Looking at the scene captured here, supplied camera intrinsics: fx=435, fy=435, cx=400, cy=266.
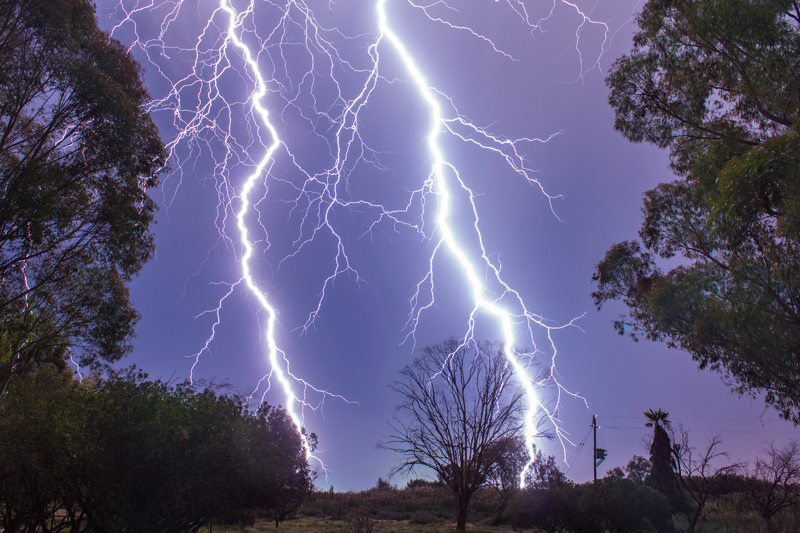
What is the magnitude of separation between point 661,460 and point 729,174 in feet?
87.8

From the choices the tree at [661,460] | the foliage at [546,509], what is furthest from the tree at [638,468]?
the foliage at [546,509]

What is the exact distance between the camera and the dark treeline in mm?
6480

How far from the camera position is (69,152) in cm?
786

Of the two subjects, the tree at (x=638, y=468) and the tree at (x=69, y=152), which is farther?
the tree at (x=638, y=468)

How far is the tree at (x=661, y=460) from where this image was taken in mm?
25733

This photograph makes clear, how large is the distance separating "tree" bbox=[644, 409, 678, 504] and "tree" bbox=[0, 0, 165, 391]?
29.2 m

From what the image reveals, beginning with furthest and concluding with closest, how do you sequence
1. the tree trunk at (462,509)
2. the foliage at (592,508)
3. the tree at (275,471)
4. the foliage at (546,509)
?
the tree trunk at (462,509) → the foliage at (546,509) → the foliage at (592,508) → the tree at (275,471)

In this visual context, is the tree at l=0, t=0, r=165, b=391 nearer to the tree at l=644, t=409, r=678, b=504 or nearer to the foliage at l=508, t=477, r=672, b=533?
the foliage at l=508, t=477, r=672, b=533

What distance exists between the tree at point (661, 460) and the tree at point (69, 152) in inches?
1149

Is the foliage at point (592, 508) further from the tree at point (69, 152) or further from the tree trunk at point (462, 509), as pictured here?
the tree at point (69, 152)

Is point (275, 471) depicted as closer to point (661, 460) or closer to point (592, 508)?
point (592, 508)

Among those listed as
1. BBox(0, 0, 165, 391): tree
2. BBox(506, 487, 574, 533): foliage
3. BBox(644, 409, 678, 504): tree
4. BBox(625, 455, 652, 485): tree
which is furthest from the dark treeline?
BBox(625, 455, 652, 485): tree

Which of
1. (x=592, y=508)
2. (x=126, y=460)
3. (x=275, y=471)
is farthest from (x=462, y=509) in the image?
(x=126, y=460)

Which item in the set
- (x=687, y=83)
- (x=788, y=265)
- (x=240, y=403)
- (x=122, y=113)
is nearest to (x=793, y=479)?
Answer: (x=788, y=265)
